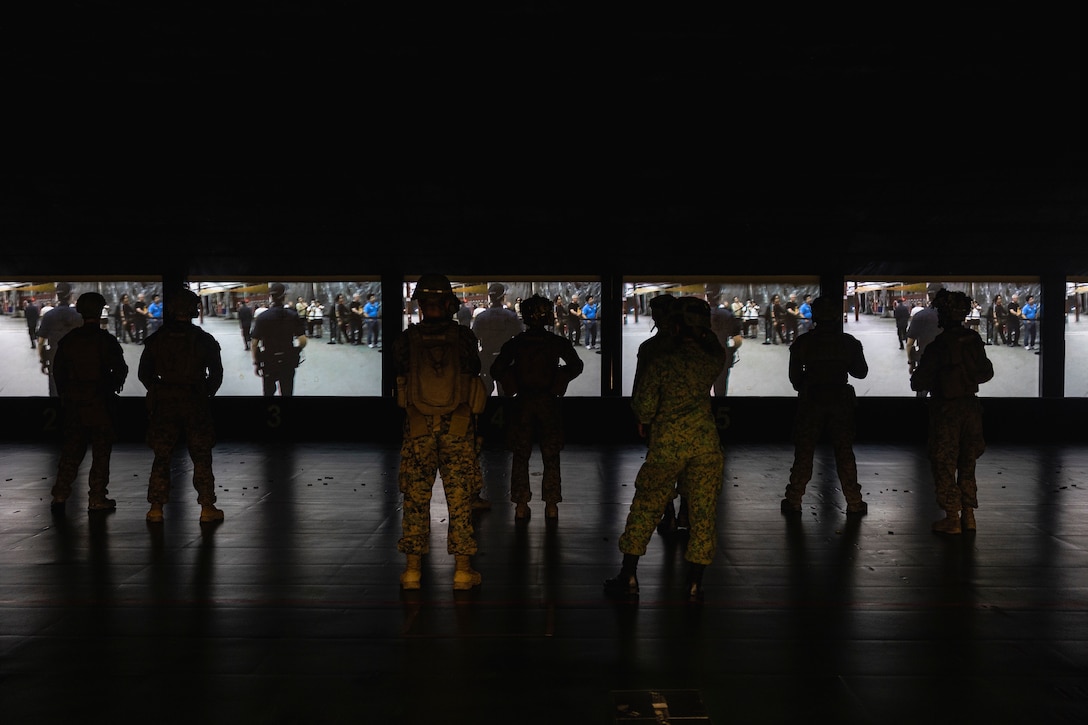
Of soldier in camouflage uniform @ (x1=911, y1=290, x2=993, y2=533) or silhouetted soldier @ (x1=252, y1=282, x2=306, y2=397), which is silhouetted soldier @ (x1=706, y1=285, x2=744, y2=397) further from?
soldier in camouflage uniform @ (x1=911, y1=290, x2=993, y2=533)

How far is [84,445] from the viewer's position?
9367 mm

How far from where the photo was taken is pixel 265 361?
15.9 metres

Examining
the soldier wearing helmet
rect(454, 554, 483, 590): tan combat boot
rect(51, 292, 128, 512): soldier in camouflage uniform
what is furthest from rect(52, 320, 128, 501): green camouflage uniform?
the soldier wearing helmet

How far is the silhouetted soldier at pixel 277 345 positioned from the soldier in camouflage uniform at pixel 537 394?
785 cm

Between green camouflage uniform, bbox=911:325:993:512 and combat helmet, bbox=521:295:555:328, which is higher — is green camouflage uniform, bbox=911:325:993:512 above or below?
below

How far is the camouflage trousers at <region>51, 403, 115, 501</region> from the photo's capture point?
919 cm

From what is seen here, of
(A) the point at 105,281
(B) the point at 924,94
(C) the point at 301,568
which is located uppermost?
(B) the point at 924,94

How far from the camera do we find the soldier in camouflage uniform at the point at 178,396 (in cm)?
876

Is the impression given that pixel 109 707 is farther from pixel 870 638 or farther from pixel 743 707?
pixel 870 638

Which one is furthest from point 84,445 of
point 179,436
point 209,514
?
point 209,514

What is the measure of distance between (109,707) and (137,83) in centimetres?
742

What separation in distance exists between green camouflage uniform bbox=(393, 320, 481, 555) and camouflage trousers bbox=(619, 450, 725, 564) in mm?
1115

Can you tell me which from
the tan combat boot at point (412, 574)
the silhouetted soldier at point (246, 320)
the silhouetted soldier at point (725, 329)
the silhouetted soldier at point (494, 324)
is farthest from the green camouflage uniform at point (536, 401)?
the silhouetted soldier at point (246, 320)

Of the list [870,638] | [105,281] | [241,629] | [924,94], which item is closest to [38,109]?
[105,281]
